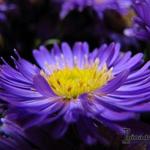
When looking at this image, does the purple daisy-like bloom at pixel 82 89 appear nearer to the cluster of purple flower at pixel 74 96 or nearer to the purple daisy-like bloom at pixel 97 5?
the cluster of purple flower at pixel 74 96

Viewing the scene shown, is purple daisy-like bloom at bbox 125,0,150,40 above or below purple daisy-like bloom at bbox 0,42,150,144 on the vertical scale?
above

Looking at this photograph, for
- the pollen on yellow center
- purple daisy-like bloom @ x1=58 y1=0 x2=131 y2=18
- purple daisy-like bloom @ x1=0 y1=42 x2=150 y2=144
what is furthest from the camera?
purple daisy-like bloom @ x1=58 y1=0 x2=131 y2=18

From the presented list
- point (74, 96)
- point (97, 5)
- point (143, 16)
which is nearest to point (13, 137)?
point (74, 96)

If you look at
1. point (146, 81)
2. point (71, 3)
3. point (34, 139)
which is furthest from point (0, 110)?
point (71, 3)

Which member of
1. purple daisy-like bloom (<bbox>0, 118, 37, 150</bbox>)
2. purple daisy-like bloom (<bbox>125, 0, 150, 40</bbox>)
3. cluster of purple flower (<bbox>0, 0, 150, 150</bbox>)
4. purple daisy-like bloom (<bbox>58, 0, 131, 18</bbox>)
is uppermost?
purple daisy-like bloom (<bbox>58, 0, 131, 18</bbox>)

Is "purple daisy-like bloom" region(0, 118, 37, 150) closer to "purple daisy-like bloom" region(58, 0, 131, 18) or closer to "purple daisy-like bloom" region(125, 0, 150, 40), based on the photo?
"purple daisy-like bloom" region(125, 0, 150, 40)

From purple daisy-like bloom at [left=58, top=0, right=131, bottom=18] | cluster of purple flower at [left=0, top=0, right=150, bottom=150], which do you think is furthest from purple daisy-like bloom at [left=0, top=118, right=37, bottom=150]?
purple daisy-like bloom at [left=58, top=0, right=131, bottom=18]

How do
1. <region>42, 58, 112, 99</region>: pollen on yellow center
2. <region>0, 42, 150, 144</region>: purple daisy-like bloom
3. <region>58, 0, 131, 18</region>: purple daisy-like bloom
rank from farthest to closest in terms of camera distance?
<region>58, 0, 131, 18</region>: purple daisy-like bloom, <region>42, 58, 112, 99</region>: pollen on yellow center, <region>0, 42, 150, 144</region>: purple daisy-like bloom

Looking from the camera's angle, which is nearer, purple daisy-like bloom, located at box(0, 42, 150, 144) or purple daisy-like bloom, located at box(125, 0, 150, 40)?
purple daisy-like bloom, located at box(0, 42, 150, 144)

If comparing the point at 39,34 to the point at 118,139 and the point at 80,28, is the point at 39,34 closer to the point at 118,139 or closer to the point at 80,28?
the point at 80,28
